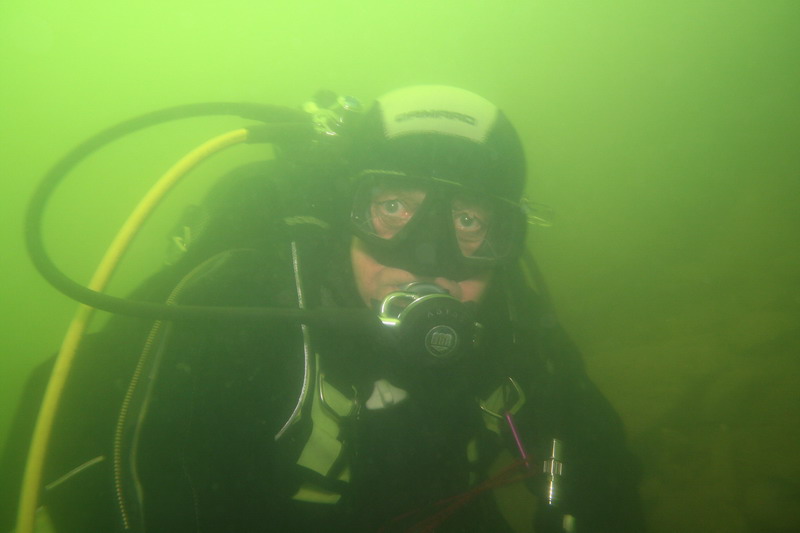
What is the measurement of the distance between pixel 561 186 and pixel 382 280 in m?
5.47

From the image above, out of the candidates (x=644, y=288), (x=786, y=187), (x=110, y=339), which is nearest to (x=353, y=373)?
(x=110, y=339)

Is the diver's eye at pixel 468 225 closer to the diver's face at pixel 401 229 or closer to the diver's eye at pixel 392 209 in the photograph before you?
the diver's face at pixel 401 229

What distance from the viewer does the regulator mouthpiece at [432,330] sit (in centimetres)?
185

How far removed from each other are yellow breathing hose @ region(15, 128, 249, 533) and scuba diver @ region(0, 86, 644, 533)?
76 mm

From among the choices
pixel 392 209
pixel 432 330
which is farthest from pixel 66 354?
pixel 392 209

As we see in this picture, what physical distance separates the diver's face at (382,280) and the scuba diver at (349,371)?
0.01 metres

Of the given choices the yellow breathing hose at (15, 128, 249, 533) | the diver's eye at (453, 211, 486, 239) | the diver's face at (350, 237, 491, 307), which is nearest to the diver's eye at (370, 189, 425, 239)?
the diver's face at (350, 237, 491, 307)

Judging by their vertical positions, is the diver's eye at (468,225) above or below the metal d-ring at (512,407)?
above

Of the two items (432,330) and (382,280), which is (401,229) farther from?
(432,330)

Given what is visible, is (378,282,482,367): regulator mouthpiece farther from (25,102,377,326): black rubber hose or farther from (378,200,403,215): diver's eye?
(378,200,403,215): diver's eye

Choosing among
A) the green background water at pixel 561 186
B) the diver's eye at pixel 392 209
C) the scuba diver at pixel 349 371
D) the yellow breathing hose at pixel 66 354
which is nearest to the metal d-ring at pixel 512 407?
the scuba diver at pixel 349 371

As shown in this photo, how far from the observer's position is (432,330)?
187cm

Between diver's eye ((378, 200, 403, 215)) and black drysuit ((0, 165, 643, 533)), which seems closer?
black drysuit ((0, 165, 643, 533))

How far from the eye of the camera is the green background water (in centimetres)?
375
